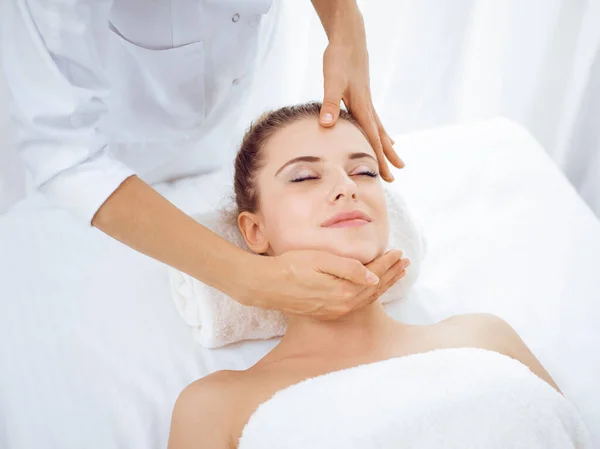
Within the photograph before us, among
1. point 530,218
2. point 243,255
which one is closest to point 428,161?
point 530,218

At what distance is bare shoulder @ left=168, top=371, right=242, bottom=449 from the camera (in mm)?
1199

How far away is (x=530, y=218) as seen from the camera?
179cm

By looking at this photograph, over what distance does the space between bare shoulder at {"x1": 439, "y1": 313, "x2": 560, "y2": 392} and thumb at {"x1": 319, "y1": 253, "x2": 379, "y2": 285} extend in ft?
1.04

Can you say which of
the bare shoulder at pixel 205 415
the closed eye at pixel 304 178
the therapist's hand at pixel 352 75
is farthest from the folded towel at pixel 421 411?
the therapist's hand at pixel 352 75

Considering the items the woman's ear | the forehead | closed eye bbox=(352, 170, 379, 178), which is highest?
the forehead

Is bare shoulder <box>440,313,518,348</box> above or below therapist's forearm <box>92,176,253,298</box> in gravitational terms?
below

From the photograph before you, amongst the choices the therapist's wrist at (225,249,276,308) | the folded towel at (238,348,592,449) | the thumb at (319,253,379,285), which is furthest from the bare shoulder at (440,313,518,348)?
the therapist's wrist at (225,249,276,308)

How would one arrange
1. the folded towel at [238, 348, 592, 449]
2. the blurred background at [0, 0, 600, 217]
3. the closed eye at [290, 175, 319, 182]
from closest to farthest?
the folded towel at [238, 348, 592, 449]
the closed eye at [290, 175, 319, 182]
the blurred background at [0, 0, 600, 217]

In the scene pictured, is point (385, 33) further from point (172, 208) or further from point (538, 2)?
point (172, 208)

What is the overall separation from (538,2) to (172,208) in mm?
1659

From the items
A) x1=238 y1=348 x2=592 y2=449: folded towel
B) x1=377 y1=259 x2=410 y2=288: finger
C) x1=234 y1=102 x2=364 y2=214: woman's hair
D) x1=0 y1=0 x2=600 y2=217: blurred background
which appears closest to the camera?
x1=238 y1=348 x2=592 y2=449: folded towel

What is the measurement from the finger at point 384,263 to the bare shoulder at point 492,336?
0.86ft

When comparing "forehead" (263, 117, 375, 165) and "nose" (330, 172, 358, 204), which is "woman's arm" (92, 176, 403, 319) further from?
"forehead" (263, 117, 375, 165)

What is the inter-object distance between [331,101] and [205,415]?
68 cm
